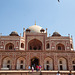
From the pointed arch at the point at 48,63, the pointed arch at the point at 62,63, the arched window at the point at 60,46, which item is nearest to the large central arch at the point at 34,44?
the arched window at the point at 60,46

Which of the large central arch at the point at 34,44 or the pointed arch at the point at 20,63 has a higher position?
the large central arch at the point at 34,44

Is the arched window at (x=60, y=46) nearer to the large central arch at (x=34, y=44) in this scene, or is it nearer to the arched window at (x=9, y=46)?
the large central arch at (x=34, y=44)

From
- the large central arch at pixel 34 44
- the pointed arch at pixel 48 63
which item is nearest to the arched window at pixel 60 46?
the large central arch at pixel 34 44

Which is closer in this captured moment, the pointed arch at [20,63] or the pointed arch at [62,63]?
Answer: the pointed arch at [20,63]

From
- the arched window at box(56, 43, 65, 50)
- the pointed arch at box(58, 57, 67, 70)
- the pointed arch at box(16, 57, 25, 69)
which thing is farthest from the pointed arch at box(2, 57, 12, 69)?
the arched window at box(56, 43, 65, 50)

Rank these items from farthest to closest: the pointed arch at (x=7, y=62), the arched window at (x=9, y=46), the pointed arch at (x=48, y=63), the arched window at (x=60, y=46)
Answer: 1. the arched window at (x=60, y=46)
2. the arched window at (x=9, y=46)
3. the pointed arch at (x=48, y=63)
4. the pointed arch at (x=7, y=62)

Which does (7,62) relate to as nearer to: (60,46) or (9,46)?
Result: (9,46)

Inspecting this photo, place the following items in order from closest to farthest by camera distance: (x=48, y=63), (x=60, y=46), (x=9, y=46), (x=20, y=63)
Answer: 1. (x=20, y=63)
2. (x=48, y=63)
3. (x=9, y=46)
4. (x=60, y=46)

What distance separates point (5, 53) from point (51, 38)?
12.8 m

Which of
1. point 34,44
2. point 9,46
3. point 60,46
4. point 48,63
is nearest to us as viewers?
point 48,63

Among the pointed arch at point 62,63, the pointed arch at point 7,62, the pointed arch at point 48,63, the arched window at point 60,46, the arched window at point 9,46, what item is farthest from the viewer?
the arched window at point 60,46

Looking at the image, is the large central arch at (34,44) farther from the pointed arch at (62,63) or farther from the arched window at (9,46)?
the pointed arch at (62,63)

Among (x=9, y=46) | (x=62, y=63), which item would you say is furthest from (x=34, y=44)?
(x=62, y=63)

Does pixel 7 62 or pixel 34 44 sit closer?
pixel 7 62
